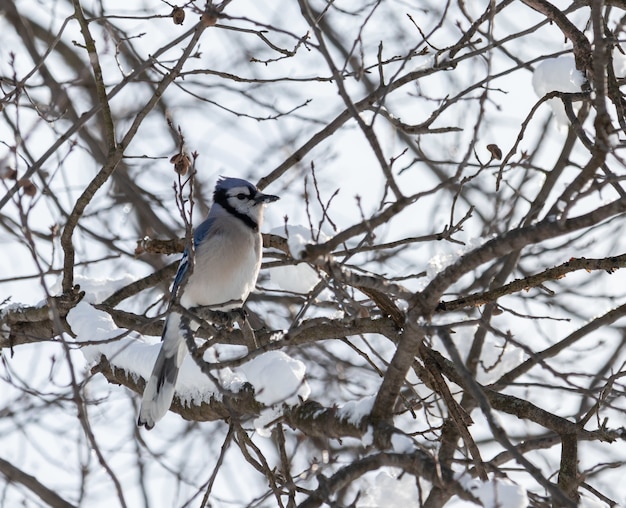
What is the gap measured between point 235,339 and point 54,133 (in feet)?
7.08

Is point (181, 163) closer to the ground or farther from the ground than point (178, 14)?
closer to the ground

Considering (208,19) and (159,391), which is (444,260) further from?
(208,19)

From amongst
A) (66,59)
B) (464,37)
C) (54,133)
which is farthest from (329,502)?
(66,59)

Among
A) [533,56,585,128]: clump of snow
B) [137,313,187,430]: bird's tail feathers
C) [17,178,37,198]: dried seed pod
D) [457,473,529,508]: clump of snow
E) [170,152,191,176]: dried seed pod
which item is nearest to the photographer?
[457,473,529,508]: clump of snow

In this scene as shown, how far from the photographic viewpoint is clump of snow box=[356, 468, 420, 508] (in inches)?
141

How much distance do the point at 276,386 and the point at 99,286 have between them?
68.2 inches

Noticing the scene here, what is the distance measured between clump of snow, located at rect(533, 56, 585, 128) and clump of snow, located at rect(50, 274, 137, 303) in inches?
92.7

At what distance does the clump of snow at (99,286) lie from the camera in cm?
468

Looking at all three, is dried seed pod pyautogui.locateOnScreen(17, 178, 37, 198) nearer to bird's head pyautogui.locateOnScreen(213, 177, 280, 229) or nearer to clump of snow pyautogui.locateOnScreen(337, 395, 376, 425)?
clump of snow pyautogui.locateOnScreen(337, 395, 376, 425)

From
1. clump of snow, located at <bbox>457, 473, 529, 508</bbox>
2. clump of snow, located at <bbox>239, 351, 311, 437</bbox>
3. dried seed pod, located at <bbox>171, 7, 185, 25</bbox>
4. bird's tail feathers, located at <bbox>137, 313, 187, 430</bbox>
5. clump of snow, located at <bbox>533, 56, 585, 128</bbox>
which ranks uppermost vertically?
dried seed pod, located at <bbox>171, 7, 185, 25</bbox>

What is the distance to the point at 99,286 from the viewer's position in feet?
15.6

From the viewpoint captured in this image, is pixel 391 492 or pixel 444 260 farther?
pixel 444 260

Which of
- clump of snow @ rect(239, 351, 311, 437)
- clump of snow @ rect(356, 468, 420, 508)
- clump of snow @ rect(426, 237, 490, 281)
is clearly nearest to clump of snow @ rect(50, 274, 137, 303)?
clump of snow @ rect(239, 351, 311, 437)

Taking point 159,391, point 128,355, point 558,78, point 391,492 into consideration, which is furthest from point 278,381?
point 558,78
